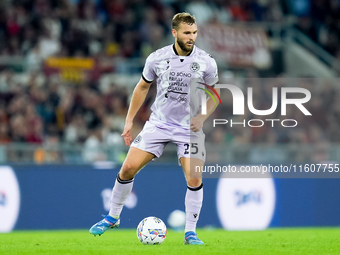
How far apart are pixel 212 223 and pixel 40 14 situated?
6497 mm

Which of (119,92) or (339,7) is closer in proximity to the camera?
(119,92)

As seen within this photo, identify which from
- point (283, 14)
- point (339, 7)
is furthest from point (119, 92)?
point (339, 7)

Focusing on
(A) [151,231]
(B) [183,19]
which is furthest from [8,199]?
(B) [183,19]

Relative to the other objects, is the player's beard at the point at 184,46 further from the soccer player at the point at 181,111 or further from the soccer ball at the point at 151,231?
the soccer ball at the point at 151,231

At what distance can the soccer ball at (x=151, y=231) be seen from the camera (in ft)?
26.9

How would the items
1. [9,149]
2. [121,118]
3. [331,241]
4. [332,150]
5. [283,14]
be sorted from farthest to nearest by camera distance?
[283,14]
[121,118]
[332,150]
[9,149]
[331,241]

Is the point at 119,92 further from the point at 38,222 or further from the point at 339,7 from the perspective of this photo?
the point at 339,7

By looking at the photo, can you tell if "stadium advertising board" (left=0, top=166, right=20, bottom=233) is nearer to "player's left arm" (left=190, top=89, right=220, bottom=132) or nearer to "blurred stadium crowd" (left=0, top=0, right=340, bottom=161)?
"blurred stadium crowd" (left=0, top=0, right=340, bottom=161)

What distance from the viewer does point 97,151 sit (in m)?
12.2

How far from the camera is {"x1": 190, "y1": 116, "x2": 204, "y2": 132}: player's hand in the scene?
8023 mm

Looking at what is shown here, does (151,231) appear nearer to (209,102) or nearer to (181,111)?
(181,111)

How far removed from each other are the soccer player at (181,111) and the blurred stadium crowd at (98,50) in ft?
13.4

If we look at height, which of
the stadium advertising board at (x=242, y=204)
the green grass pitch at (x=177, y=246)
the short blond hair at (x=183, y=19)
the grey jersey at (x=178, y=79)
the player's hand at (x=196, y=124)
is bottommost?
the stadium advertising board at (x=242, y=204)

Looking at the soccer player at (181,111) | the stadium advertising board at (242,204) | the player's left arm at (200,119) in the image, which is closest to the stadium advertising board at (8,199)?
the stadium advertising board at (242,204)
